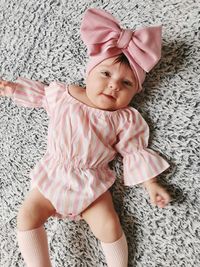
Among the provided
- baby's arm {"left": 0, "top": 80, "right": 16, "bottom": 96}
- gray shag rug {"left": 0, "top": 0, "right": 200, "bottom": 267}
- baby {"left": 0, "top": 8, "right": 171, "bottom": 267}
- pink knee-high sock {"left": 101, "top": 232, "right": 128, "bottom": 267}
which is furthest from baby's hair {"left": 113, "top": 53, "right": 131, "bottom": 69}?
pink knee-high sock {"left": 101, "top": 232, "right": 128, "bottom": 267}

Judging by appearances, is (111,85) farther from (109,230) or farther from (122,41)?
(109,230)

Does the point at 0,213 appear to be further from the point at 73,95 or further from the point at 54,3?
the point at 54,3

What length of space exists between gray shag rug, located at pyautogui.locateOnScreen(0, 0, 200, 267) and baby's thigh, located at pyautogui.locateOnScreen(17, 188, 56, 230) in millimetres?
106

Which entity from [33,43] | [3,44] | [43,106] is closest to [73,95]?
[43,106]

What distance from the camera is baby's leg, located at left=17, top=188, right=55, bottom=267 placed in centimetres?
111

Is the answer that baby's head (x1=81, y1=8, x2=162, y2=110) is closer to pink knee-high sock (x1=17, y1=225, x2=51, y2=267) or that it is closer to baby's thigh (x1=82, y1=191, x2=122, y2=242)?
baby's thigh (x1=82, y1=191, x2=122, y2=242)

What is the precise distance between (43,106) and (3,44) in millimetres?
320

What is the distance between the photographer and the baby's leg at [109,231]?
1.09m

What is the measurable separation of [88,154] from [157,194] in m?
0.21

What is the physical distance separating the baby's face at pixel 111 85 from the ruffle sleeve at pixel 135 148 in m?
0.05

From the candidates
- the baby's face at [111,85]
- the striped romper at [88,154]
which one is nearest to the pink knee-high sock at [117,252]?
the striped romper at [88,154]

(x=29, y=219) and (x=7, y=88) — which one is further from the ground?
(x=7, y=88)

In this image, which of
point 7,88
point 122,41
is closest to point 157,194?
point 122,41

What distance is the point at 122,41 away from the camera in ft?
3.52
